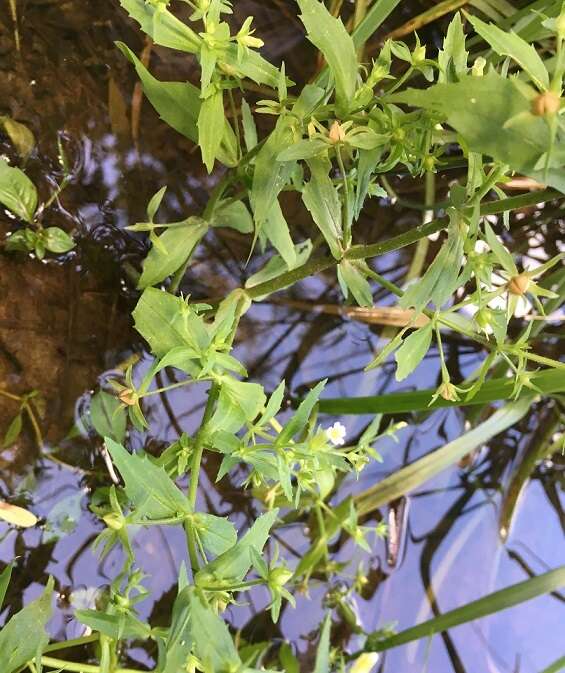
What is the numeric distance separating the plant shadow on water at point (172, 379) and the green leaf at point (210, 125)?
356mm

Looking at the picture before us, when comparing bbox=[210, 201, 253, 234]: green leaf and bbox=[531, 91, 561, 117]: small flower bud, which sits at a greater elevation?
bbox=[531, 91, 561, 117]: small flower bud

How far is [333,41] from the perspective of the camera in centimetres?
55

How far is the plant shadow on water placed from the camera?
0.94 m

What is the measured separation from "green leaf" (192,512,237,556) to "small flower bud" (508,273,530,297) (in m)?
0.33

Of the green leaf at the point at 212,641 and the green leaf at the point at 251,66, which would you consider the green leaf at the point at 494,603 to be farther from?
the green leaf at the point at 251,66

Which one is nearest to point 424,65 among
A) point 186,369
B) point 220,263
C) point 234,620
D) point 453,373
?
point 186,369

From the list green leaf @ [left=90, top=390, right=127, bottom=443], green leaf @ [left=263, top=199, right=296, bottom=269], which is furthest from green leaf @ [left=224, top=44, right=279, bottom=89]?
green leaf @ [left=90, top=390, right=127, bottom=443]

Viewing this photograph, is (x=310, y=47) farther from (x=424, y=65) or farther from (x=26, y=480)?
(x=26, y=480)

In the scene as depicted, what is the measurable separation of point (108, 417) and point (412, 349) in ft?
1.59

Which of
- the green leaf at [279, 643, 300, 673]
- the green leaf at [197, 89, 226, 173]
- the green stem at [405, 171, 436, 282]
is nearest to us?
the green leaf at [197, 89, 226, 173]

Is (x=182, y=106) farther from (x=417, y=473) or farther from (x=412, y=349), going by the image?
(x=417, y=473)

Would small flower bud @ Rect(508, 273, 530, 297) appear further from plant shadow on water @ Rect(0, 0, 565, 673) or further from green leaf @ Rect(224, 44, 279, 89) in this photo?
plant shadow on water @ Rect(0, 0, 565, 673)

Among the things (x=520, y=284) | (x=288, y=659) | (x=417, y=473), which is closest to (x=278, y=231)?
(x=520, y=284)

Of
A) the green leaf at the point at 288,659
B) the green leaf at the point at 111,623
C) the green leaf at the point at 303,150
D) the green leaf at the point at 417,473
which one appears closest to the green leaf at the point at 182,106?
the green leaf at the point at 303,150
